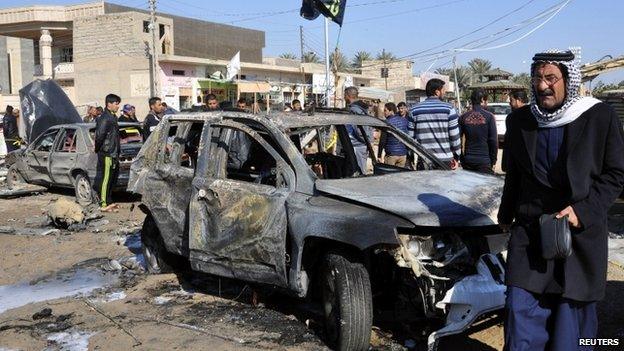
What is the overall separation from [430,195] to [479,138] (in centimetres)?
351

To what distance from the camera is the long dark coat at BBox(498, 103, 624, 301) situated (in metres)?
A: 2.67

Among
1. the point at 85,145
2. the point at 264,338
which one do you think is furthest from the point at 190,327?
the point at 85,145

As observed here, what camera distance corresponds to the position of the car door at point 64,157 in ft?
37.2

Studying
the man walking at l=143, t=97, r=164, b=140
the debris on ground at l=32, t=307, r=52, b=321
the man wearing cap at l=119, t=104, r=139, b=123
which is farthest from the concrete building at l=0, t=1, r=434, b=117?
the debris on ground at l=32, t=307, r=52, b=321

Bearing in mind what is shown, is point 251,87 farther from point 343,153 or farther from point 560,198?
point 560,198

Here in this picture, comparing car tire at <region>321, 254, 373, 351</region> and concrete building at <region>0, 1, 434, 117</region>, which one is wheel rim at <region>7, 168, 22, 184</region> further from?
concrete building at <region>0, 1, 434, 117</region>

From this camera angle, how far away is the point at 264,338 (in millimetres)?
4504

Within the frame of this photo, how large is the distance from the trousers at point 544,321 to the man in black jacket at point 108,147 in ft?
27.9

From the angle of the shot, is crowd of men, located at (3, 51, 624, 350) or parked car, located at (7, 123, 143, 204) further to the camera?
parked car, located at (7, 123, 143, 204)

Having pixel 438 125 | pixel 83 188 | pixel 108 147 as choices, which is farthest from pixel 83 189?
pixel 438 125

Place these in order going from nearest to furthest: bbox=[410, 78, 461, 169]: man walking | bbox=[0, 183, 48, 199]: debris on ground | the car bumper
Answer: the car bumper → bbox=[410, 78, 461, 169]: man walking → bbox=[0, 183, 48, 199]: debris on ground

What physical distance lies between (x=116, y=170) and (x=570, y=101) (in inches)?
353

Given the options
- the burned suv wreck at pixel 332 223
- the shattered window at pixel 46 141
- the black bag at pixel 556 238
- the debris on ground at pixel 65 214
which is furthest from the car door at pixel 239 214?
the shattered window at pixel 46 141

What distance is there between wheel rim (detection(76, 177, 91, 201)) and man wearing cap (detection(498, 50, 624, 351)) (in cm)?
955
